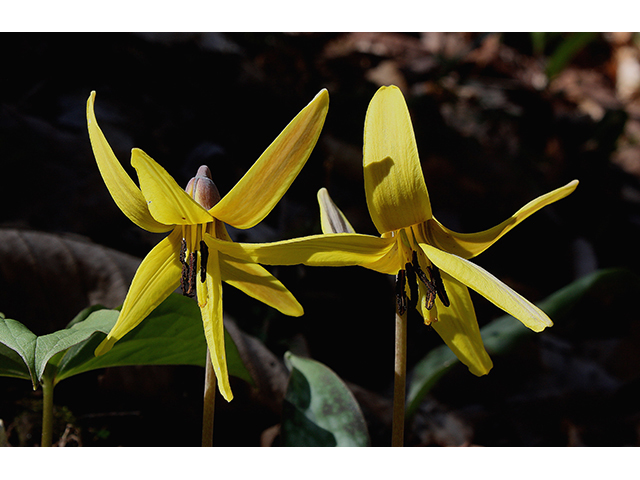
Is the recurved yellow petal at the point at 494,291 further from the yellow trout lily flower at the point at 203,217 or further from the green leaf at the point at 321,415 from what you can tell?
the green leaf at the point at 321,415

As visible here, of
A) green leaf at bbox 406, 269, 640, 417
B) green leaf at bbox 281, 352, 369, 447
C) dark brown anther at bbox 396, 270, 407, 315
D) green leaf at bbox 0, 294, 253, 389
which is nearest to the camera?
green leaf at bbox 0, 294, 253, 389

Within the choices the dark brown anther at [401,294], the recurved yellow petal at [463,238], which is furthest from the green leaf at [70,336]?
the recurved yellow petal at [463,238]

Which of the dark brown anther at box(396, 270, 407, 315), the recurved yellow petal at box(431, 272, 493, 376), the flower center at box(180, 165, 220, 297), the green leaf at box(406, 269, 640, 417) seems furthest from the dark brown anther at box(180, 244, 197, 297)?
the green leaf at box(406, 269, 640, 417)

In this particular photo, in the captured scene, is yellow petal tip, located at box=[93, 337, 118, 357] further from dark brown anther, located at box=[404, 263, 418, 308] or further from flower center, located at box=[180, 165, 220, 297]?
dark brown anther, located at box=[404, 263, 418, 308]

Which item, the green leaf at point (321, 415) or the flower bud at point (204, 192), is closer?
the flower bud at point (204, 192)

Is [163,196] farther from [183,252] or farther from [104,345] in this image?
[104,345]
